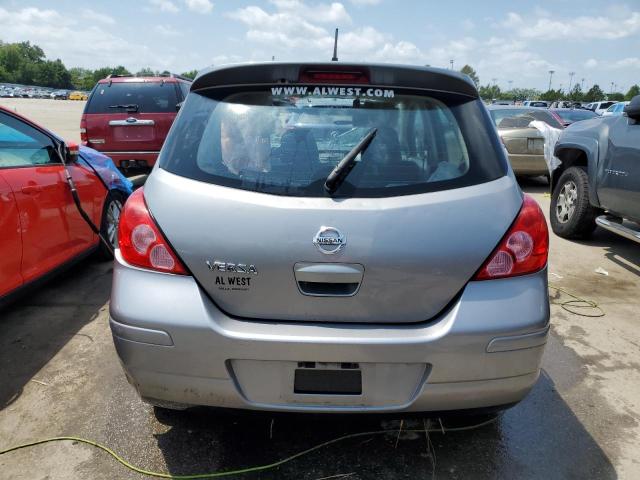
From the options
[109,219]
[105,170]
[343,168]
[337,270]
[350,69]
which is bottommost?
[109,219]

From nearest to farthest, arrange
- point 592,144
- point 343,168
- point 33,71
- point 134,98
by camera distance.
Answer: point 343,168 → point 592,144 → point 134,98 → point 33,71

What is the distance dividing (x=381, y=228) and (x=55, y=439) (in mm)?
1911

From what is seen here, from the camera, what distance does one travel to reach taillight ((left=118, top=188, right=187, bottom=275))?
195 centimetres

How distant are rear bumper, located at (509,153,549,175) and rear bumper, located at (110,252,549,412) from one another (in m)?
8.22

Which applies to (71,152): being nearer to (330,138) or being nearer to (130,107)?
(330,138)

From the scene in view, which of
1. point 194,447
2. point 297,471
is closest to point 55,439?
point 194,447

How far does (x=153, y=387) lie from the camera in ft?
6.58

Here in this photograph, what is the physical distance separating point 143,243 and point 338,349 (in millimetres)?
869

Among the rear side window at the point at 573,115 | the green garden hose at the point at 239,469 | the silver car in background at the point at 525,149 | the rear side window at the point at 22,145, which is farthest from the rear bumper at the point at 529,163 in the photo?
the rear side window at the point at 22,145

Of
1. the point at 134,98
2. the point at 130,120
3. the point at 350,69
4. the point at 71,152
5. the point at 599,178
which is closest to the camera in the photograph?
the point at 350,69

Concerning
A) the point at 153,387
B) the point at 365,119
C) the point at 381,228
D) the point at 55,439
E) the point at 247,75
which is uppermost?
the point at 247,75

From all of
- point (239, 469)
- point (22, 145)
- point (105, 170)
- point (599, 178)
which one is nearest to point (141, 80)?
point (105, 170)

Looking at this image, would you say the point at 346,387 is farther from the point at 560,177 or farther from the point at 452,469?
the point at 560,177

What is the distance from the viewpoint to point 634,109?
4656mm
